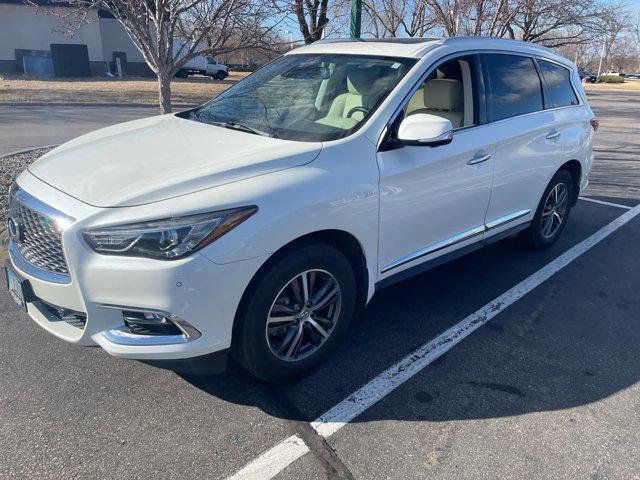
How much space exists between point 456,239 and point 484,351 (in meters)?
0.83

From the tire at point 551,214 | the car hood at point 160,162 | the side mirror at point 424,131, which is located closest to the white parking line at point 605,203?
the tire at point 551,214

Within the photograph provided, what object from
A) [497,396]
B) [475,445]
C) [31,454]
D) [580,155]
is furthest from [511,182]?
[31,454]

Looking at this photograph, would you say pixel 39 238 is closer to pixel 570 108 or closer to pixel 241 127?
pixel 241 127

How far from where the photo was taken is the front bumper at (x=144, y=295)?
2348 mm

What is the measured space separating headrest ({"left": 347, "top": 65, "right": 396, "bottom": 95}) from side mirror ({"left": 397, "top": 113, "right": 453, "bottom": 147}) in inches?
16.0

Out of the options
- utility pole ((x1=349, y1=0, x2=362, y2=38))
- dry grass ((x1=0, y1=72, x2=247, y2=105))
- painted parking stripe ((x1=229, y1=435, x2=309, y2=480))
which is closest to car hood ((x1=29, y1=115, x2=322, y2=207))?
painted parking stripe ((x1=229, y1=435, x2=309, y2=480))

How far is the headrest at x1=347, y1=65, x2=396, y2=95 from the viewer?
343cm

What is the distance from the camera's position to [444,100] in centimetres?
400

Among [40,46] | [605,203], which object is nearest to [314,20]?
[605,203]

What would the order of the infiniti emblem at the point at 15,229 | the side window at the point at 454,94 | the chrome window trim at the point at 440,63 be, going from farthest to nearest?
1. the side window at the point at 454,94
2. the chrome window trim at the point at 440,63
3. the infiniti emblem at the point at 15,229

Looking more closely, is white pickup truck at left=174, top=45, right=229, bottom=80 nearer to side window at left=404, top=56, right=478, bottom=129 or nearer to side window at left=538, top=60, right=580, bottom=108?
side window at left=538, top=60, right=580, bottom=108

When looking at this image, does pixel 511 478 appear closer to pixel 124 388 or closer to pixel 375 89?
pixel 124 388

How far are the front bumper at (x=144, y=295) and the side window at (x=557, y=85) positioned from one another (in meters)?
3.62

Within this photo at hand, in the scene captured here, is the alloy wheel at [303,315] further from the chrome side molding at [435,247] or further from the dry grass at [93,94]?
the dry grass at [93,94]
